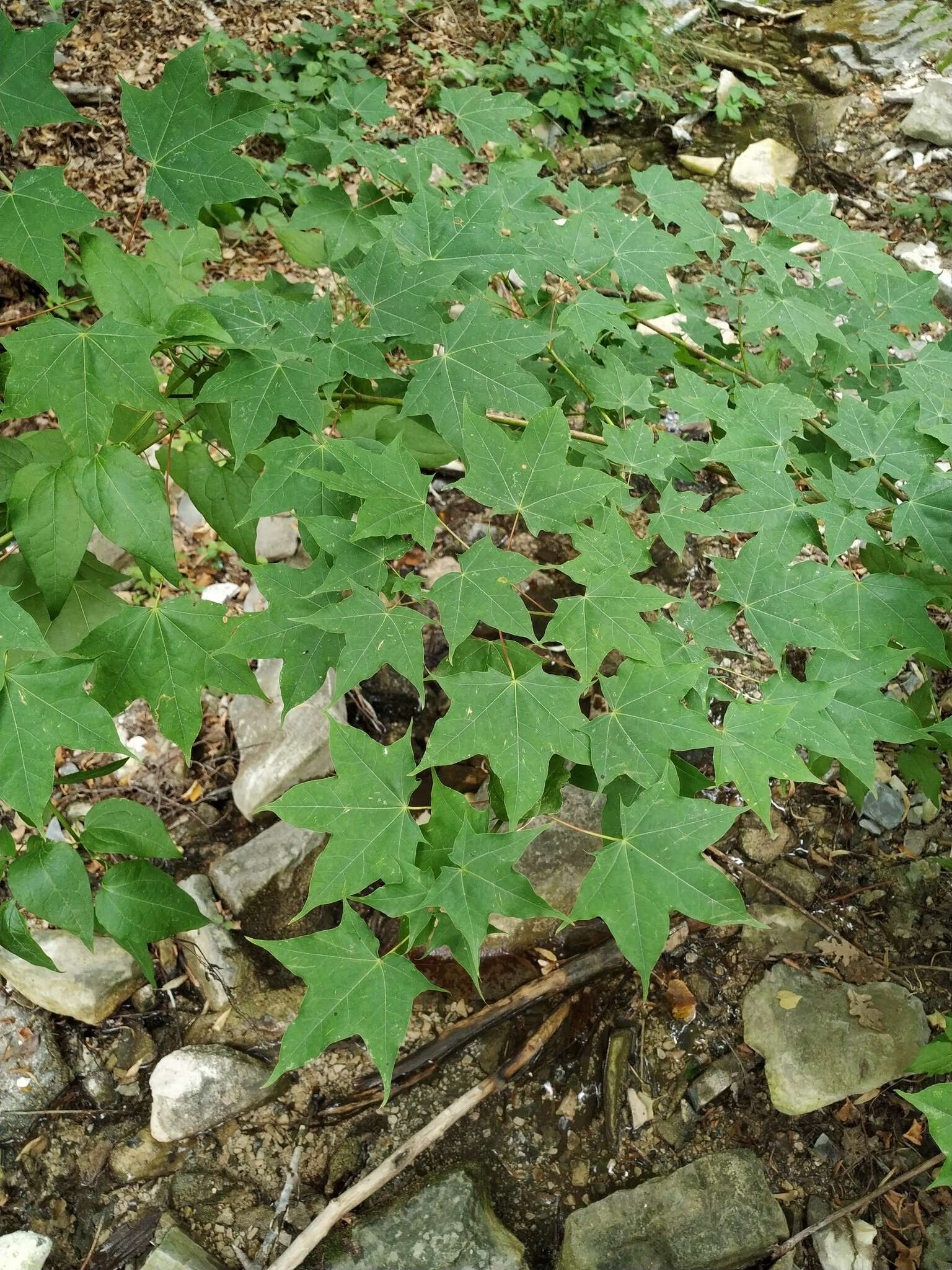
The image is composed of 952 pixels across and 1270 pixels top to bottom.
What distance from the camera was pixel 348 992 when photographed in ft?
4.64

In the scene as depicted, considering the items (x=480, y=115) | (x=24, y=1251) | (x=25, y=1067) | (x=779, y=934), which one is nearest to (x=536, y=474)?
(x=480, y=115)

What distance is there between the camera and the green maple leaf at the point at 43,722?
1.44 metres

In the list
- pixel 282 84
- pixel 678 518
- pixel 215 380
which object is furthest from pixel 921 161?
pixel 215 380

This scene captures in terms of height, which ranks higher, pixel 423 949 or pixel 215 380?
pixel 215 380

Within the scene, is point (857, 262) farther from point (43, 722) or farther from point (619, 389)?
point (43, 722)

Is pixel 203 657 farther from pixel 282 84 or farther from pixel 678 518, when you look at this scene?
pixel 282 84

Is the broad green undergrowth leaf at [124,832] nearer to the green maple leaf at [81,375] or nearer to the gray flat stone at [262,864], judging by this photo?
the green maple leaf at [81,375]

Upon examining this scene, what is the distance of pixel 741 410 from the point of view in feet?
5.95

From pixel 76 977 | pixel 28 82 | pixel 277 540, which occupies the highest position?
pixel 28 82

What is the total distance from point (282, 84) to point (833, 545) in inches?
159

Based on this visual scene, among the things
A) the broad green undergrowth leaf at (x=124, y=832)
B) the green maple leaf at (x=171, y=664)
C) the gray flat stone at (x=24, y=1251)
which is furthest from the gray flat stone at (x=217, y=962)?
the green maple leaf at (x=171, y=664)

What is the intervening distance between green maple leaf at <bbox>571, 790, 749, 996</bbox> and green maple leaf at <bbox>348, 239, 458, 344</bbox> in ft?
3.12

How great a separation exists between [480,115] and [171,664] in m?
1.58

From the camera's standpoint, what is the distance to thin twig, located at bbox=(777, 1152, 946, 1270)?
7.33 ft
